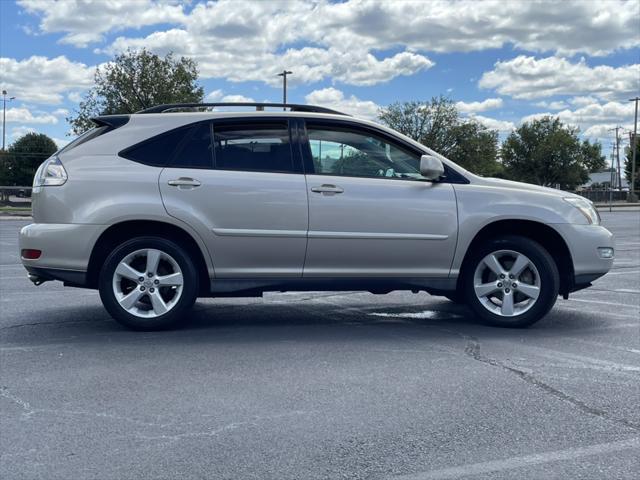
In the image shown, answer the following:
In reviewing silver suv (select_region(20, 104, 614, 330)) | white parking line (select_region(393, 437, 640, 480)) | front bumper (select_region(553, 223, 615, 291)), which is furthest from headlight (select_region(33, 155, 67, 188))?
front bumper (select_region(553, 223, 615, 291))

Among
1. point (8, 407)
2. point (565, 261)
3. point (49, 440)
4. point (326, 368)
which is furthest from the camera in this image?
point (565, 261)

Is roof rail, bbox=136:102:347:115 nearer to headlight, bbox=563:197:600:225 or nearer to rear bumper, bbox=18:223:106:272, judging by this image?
rear bumper, bbox=18:223:106:272

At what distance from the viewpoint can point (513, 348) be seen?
561 centimetres

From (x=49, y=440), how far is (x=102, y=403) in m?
0.59

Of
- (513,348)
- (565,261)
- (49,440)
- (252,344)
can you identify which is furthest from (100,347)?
(565,261)

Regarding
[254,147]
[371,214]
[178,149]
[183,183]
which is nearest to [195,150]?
[178,149]

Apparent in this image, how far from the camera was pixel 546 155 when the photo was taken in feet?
268

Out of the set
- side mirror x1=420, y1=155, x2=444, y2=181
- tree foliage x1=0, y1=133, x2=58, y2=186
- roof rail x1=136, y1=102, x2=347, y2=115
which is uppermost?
tree foliage x1=0, y1=133, x2=58, y2=186

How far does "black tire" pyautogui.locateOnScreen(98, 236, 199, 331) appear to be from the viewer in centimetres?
589

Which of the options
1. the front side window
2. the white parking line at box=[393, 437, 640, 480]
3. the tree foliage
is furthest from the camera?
the tree foliage

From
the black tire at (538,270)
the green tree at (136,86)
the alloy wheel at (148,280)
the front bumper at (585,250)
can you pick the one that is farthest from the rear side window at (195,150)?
the green tree at (136,86)

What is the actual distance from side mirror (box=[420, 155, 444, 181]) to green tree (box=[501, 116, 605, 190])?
77.1 m

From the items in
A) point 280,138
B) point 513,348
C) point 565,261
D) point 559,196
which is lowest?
point 513,348

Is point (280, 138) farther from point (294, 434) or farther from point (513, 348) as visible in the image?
point (294, 434)
